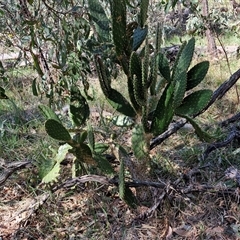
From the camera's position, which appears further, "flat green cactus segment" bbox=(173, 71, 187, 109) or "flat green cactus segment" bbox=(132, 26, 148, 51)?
"flat green cactus segment" bbox=(132, 26, 148, 51)

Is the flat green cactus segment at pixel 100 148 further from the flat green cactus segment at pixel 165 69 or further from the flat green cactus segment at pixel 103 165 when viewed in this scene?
the flat green cactus segment at pixel 165 69

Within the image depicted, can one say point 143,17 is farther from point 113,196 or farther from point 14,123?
point 14,123

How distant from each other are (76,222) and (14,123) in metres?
1.32

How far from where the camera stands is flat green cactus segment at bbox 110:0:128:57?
1.46m

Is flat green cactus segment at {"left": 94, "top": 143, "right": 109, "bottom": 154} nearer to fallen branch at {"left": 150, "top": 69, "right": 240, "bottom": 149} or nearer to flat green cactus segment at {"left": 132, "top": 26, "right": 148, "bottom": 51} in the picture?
fallen branch at {"left": 150, "top": 69, "right": 240, "bottom": 149}

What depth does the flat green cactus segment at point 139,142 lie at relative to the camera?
161 centimetres

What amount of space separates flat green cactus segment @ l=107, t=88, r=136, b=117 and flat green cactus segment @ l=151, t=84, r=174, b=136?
13 centimetres

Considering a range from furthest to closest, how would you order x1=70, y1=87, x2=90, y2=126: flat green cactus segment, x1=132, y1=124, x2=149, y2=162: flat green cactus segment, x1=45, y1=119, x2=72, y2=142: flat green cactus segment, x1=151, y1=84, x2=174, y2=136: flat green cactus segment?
x1=70, y1=87, x2=90, y2=126: flat green cactus segment → x1=132, y1=124, x2=149, y2=162: flat green cactus segment → x1=151, y1=84, x2=174, y2=136: flat green cactus segment → x1=45, y1=119, x2=72, y2=142: flat green cactus segment

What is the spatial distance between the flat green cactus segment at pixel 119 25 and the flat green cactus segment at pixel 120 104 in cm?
18

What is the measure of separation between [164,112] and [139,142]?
18 cm

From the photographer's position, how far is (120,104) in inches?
64.7

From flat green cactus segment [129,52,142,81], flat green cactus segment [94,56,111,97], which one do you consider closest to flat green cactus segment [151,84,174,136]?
flat green cactus segment [129,52,142,81]

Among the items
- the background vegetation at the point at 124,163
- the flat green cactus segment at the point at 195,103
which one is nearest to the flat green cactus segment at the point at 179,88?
the background vegetation at the point at 124,163

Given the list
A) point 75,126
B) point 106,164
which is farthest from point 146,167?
point 75,126
